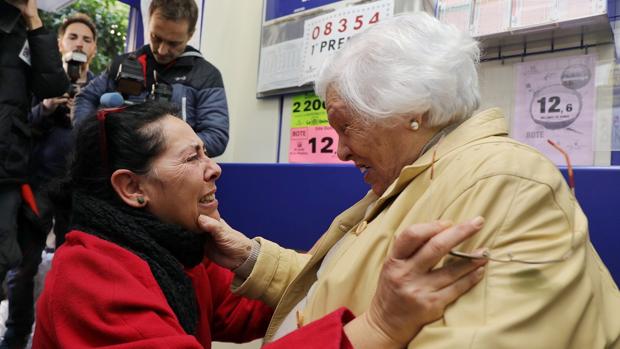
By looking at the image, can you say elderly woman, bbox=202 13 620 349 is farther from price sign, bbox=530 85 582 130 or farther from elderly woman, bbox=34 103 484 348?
price sign, bbox=530 85 582 130

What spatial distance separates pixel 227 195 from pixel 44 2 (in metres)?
1.47

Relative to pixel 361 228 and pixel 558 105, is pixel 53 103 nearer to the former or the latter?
pixel 361 228

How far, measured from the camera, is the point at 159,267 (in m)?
1.07

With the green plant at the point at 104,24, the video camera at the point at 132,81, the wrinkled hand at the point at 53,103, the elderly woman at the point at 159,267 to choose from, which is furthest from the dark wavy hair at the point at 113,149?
the green plant at the point at 104,24

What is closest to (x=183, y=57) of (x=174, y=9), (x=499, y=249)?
(x=174, y=9)

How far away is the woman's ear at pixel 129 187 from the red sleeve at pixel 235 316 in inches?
13.5

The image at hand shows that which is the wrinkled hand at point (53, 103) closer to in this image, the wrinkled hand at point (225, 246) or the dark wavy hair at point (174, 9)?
the dark wavy hair at point (174, 9)

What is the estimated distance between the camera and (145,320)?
2.97 ft

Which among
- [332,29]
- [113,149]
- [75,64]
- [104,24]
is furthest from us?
[104,24]

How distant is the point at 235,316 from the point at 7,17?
1465mm

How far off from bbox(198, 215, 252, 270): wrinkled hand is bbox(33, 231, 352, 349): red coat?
0.26 meters

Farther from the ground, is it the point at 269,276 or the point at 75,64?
the point at 75,64

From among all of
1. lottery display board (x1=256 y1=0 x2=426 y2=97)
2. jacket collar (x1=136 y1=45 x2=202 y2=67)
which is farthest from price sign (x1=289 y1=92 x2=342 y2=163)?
jacket collar (x1=136 y1=45 x2=202 y2=67)

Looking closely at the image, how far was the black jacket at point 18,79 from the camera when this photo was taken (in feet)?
6.27
